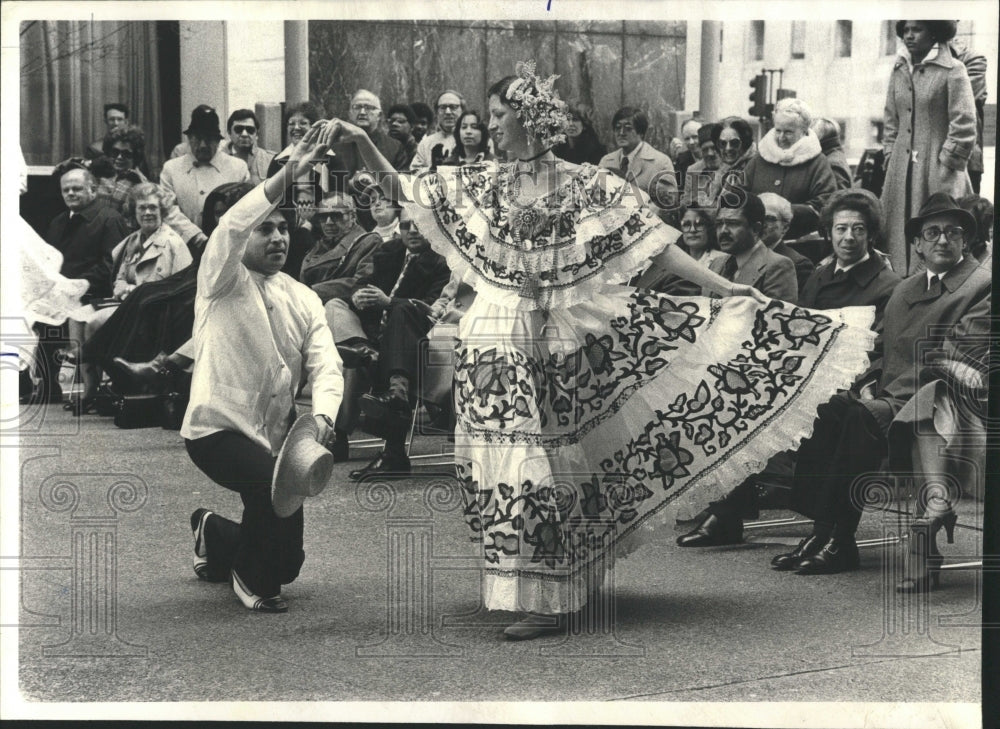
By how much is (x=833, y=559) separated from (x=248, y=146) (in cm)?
316

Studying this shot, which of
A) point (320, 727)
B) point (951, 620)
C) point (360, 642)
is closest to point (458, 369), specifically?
point (360, 642)

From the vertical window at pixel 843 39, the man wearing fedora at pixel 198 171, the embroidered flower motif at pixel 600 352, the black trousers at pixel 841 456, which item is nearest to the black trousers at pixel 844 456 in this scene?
Result: the black trousers at pixel 841 456

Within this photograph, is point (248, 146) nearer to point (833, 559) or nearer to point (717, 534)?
point (717, 534)

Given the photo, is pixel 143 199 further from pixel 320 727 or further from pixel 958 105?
pixel 958 105

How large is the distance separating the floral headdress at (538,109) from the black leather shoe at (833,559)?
2140mm

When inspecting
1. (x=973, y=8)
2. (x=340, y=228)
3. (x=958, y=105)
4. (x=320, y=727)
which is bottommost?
(x=320, y=727)

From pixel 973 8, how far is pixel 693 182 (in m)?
1.42

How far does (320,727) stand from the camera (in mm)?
5578

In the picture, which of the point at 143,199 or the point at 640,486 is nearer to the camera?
the point at 640,486

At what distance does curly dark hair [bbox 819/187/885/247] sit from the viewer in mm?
5914

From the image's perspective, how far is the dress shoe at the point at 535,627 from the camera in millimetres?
5570

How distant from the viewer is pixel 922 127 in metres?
5.86

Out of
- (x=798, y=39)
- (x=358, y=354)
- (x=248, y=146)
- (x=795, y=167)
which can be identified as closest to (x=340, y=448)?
(x=358, y=354)

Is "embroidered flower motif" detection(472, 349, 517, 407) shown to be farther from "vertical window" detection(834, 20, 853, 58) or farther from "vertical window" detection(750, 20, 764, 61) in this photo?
"vertical window" detection(834, 20, 853, 58)
